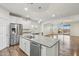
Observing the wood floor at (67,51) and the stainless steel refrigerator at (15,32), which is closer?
the wood floor at (67,51)

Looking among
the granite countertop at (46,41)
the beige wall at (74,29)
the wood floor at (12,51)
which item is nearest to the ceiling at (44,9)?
the beige wall at (74,29)

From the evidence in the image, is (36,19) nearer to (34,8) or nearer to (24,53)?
(34,8)

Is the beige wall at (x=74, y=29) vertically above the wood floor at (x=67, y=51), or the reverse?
A: the beige wall at (x=74, y=29)

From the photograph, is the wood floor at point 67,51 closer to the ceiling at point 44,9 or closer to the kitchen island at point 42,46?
the kitchen island at point 42,46

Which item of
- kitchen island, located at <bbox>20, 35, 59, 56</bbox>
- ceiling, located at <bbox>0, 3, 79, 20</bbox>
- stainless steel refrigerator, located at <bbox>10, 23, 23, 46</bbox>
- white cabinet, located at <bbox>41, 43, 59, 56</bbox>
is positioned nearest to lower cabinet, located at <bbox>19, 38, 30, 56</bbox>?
kitchen island, located at <bbox>20, 35, 59, 56</bbox>

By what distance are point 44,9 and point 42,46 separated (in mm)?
699

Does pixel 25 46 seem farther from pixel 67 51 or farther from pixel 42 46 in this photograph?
pixel 67 51

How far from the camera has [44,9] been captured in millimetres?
1688

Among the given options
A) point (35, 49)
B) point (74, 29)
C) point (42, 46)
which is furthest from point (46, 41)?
point (74, 29)

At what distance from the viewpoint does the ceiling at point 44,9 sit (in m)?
1.62

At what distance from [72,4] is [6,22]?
1.28 meters

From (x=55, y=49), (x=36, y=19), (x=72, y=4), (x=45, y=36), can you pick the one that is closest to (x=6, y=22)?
(x=36, y=19)

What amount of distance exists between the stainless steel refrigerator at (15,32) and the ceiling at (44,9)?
0.85ft

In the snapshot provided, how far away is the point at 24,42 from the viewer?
203 cm
